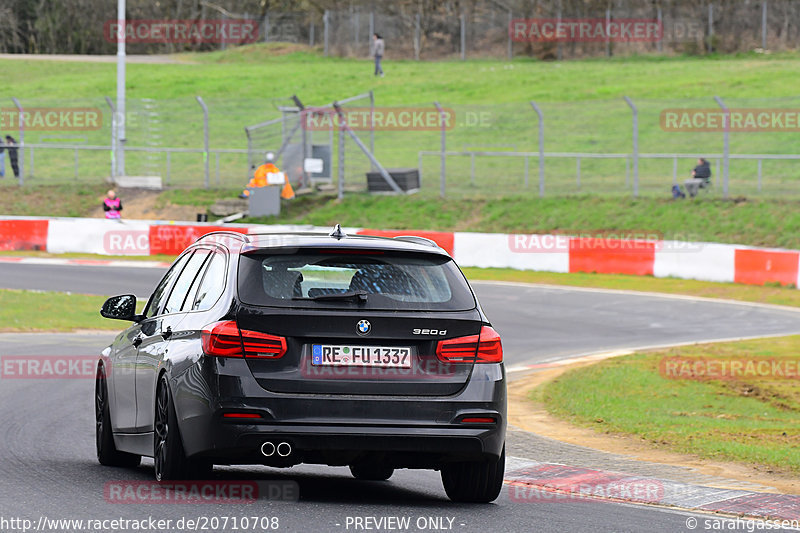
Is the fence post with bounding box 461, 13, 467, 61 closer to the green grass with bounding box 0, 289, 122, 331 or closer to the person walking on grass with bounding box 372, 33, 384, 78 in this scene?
the person walking on grass with bounding box 372, 33, 384, 78

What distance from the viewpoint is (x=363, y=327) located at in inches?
275

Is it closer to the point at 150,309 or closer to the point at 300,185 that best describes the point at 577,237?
the point at 300,185

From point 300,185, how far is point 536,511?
95.2 ft

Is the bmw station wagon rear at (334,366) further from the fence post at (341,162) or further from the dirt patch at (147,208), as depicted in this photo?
the dirt patch at (147,208)

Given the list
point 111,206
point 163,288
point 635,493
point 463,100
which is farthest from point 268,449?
point 463,100

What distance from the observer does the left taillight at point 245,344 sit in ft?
22.8

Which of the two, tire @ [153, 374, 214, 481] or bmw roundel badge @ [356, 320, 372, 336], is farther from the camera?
tire @ [153, 374, 214, 481]

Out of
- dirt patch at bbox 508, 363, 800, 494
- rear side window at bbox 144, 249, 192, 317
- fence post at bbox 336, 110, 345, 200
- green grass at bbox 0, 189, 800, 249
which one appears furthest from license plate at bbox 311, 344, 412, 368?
fence post at bbox 336, 110, 345, 200

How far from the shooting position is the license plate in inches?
275

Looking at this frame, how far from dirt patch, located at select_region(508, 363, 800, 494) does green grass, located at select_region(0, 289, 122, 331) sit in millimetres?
7586

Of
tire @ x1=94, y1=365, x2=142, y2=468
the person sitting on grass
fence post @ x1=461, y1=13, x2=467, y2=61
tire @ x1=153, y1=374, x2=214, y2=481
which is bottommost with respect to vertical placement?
tire @ x1=94, y1=365, x2=142, y2=468

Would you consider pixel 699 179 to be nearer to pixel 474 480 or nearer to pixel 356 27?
pixel 474 480

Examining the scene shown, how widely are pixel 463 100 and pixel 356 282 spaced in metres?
44.6

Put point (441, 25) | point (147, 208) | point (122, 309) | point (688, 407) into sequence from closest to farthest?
point (122, 309) → point (688, 407) → point (147, 208) → point (441, 25)
